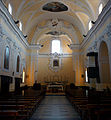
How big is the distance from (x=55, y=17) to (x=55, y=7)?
260 cm

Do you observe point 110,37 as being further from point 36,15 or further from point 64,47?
point 64,47

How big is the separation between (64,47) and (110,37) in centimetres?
1665

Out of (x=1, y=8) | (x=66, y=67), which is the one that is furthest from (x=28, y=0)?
(x=66, y=67)

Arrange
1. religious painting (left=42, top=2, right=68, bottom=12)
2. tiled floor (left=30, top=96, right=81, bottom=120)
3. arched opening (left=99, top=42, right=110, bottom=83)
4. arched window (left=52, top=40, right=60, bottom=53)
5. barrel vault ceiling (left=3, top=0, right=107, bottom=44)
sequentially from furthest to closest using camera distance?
arched window (left=52, top=40, right=60, bottom=53)
religious painting (left=42, top=2, right=68, bottom=12)
barrel vault ceiling (left=3, top=0, right=107, bottom=44)
arched opening (left=99, top=42, right=110, bottom=83)
tiled floor (left=30, top=96, right=81, bottom=120)

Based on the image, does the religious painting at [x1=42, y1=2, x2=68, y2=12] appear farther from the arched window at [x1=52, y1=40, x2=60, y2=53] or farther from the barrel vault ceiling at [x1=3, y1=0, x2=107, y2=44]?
the arched window at [x1=52, y1=40, x2=60, y2=53]

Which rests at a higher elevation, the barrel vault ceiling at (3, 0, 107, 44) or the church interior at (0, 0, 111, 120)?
the barrel vault ceiling at (3, 0, 107, 44)

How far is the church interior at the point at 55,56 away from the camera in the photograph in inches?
300

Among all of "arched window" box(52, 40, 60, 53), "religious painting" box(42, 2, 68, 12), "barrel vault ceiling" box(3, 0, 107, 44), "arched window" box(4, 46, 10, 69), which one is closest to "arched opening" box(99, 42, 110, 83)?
"barrel vault ceiling" box(3, 0, 107, 44)

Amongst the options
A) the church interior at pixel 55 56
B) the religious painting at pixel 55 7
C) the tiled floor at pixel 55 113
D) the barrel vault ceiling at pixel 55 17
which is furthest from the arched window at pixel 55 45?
the tiled floor at pixel 55 113

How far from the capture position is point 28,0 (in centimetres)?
1506

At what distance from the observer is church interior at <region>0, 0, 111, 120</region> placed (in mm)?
7625

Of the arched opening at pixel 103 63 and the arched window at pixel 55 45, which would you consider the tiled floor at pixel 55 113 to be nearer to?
→ the arched opening at pixel 103 63

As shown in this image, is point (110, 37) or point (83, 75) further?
point (83, 75)

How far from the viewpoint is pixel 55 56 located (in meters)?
25.8
